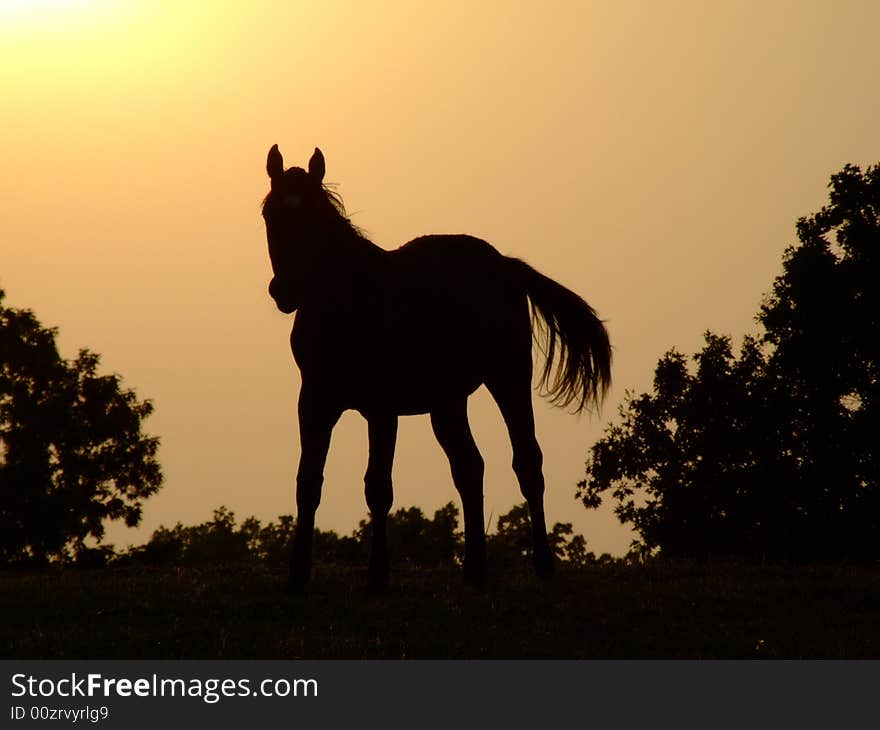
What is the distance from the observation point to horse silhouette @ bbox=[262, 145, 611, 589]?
50.6 ft

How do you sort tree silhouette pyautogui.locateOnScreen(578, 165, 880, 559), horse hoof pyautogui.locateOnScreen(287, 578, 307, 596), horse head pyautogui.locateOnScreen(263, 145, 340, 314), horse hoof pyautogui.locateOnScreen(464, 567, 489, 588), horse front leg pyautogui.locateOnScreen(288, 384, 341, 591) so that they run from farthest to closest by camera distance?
tree silhouette pyautogui.locateOnScreen(578, 165, 880, 559)
horse hoof pyautogui.locateOnScreen(464, 567, 489, 588)
horse hoof pyautogui.locateOnScreen(287, 578, 307, 596)
horse front leg pyautogui.locateOnScreen(288, 384, 341, 591)
horse head pyautogui.locateOnScreen(263, 145, 340, 314)

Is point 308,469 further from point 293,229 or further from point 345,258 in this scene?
point 293,229

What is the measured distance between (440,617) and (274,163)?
532 centimetres

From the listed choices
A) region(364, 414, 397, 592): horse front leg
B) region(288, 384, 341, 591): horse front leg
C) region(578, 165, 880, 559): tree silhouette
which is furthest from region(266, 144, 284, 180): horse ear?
region(578, 165, 880, 559): tree silhouette

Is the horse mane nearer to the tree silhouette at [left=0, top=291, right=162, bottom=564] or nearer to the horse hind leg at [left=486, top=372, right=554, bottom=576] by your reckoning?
the horse hind leg at [left=486, top=372, right=554, bottom=576]

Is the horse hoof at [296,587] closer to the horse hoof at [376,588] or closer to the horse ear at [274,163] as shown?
the horse hoof at [376,588]

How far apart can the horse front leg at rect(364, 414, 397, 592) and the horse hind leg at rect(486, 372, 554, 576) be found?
2.25m

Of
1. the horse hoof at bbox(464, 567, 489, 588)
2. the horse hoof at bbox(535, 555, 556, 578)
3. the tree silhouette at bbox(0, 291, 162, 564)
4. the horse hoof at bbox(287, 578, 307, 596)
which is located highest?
the tree silhouette at bbox(0, 291, 162, 564)

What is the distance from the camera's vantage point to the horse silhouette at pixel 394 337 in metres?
15.4

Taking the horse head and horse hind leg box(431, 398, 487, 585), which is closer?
the horse head

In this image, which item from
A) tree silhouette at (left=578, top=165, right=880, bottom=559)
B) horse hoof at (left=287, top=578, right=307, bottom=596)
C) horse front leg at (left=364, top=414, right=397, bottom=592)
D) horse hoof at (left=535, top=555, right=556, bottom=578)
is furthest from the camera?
tree silhouette at (left=578, top=165, right=880, bottom=559)

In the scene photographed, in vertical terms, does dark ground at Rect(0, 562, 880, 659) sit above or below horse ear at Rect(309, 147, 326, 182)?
below
